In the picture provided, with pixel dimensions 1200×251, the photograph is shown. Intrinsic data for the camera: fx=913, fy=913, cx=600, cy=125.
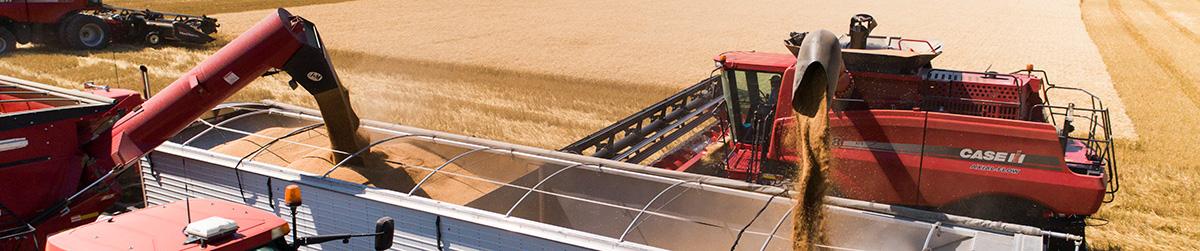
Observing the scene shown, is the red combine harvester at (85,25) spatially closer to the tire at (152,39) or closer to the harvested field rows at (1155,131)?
the tire at (152,39)

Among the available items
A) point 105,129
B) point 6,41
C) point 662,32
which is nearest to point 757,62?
point 105,129

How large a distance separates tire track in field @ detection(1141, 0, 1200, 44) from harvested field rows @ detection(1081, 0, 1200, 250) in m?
0.03

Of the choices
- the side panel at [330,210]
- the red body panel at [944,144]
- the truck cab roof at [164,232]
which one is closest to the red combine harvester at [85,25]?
the side panel at [330,210]

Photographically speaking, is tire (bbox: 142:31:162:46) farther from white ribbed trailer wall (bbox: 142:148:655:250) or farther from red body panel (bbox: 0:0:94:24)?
white ribbed trailer wall (bbox: 142:148:655:250)

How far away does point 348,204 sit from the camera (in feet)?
24.6

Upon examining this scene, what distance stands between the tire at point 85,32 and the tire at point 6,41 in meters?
1.09

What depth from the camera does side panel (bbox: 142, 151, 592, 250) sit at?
273 inches

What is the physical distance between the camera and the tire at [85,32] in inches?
897

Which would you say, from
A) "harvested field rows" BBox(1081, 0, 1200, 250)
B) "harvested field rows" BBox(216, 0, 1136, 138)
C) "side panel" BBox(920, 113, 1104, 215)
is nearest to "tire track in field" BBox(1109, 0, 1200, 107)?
"harvested field rows" BBox(1081, 0, 1200, 250)

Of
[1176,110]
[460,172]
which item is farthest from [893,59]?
[1176,110]

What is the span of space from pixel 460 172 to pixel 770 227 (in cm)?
286

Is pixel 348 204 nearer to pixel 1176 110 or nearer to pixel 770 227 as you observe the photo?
pixel 770 227

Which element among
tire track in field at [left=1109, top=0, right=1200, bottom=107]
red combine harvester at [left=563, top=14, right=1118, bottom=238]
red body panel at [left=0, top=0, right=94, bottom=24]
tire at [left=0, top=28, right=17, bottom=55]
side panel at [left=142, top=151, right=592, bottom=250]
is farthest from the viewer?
red body panel at [left=0, top=0, right=94, bottom=24]

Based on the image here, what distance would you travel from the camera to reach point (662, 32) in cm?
3147
